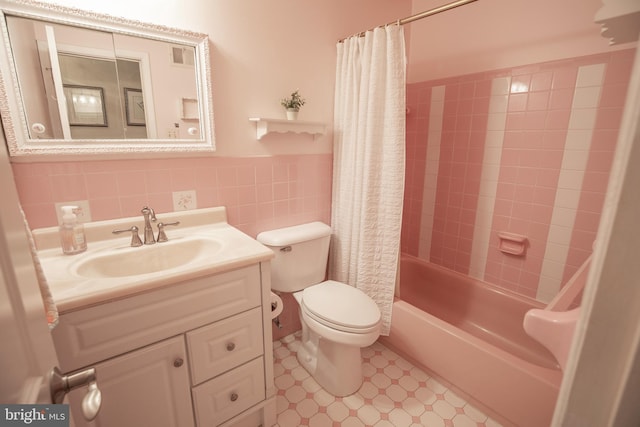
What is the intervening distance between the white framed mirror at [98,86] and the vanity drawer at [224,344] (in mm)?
781

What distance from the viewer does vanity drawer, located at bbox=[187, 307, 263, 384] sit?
1.06 m

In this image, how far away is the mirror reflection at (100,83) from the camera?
102 cm

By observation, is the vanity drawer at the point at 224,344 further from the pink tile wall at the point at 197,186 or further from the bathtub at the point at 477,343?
the bathtub at the point at 477,343

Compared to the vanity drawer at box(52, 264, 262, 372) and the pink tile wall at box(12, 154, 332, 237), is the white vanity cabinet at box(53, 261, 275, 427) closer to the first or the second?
the vanity drawer at box(52, 264, 262, 372)

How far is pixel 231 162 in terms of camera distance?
149cm

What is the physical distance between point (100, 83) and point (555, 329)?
1707 millimetres

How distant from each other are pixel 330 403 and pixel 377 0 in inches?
93.8

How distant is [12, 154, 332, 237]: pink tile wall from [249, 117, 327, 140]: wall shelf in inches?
6.4

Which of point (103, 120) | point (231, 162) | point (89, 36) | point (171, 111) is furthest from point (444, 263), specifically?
point (89, 36)

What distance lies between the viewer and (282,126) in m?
1.53

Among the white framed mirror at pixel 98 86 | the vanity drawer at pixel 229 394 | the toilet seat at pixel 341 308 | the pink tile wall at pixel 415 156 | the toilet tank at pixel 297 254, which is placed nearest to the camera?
the white framed mirror at pixel 98 86

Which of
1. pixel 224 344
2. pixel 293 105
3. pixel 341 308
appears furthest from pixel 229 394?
pixel 293 105

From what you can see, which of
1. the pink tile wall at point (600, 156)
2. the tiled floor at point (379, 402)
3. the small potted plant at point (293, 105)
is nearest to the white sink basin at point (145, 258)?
the small potted plant at point (293, 105)

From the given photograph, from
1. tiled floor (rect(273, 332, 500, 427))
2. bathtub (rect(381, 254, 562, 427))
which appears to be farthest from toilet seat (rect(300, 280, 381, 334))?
tiled floor (rect(273, 332, 500, 427))
